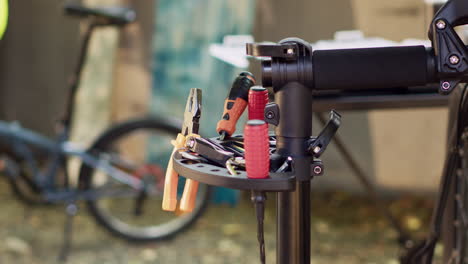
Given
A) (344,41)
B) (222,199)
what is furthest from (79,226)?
(344,41)

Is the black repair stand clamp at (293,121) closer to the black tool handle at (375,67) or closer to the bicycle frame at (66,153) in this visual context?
the black tool handle at (375,67)

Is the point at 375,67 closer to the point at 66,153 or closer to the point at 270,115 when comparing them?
the point at 270,115

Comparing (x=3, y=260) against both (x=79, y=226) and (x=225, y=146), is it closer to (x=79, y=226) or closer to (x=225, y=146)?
(x=79, y=226)

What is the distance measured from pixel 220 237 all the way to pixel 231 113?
1998mm

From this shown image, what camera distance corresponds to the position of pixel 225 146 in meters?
0.94

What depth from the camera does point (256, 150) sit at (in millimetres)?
791

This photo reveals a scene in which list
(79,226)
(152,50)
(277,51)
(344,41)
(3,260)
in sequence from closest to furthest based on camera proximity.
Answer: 1. (277,51)
2. (344,41)
3. (3,260)
4. (79,226)
5. (152,50)

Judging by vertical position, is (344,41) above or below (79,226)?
above

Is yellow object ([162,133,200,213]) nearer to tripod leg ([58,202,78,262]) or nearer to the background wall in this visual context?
tripod leg ([58,202,78,262])

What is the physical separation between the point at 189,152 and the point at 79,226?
88.1 inches

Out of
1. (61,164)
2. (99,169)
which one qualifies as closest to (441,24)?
(99,169)

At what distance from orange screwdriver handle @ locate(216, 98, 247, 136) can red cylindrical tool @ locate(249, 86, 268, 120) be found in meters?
0.03

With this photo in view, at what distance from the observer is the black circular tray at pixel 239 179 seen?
2.61ft

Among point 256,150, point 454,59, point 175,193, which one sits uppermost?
point 454,59
